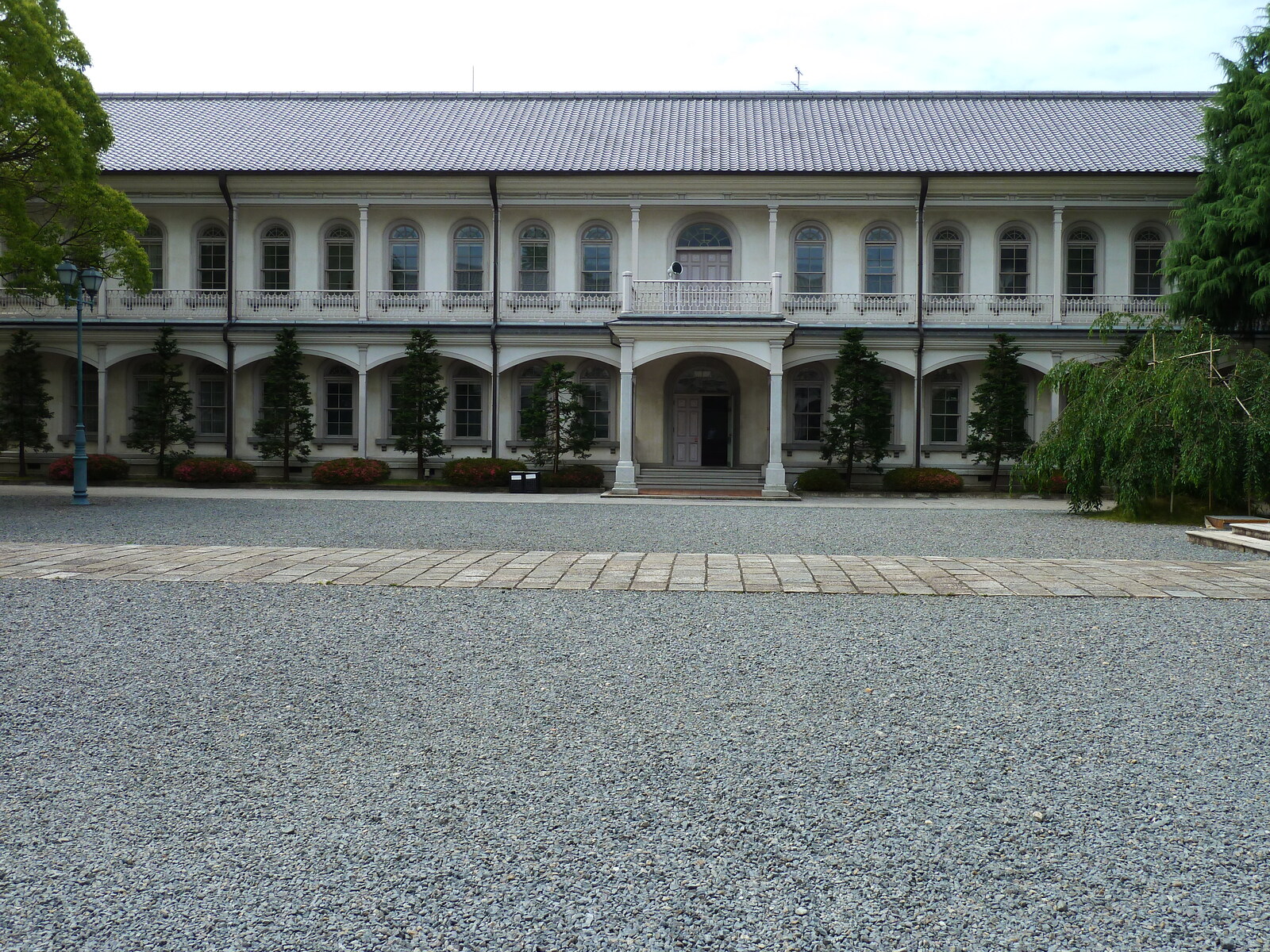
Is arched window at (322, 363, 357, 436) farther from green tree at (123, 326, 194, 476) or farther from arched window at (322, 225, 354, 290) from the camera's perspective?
green tree at (123, 326, 194, 476)

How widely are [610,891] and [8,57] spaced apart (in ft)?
58.3

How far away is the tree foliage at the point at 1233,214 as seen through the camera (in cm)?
1767

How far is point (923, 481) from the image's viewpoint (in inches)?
832

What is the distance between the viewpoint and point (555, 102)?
91.2 feet

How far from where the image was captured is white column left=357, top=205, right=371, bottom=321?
2333cm

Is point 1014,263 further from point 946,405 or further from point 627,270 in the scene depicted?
point 627,270

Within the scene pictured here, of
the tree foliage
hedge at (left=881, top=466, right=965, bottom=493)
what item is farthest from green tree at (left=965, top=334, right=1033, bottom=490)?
the tree foliage

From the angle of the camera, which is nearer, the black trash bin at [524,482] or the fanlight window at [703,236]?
the black trash bin at [524,482]

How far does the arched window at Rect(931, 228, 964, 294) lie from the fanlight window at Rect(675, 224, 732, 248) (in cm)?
535

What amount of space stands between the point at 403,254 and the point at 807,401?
11502 millimetres

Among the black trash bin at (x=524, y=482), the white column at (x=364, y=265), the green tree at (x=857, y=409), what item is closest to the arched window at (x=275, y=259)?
the white column at (x=364, y=265)

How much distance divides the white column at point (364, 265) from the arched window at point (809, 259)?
1120 cm

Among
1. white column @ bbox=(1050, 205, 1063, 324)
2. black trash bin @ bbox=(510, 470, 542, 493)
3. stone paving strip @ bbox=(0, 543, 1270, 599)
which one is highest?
white column @ bbox=(1050, 205, 1063, 324)

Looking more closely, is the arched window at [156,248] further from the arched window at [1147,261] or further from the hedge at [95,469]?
the arched window at [1147,261]
